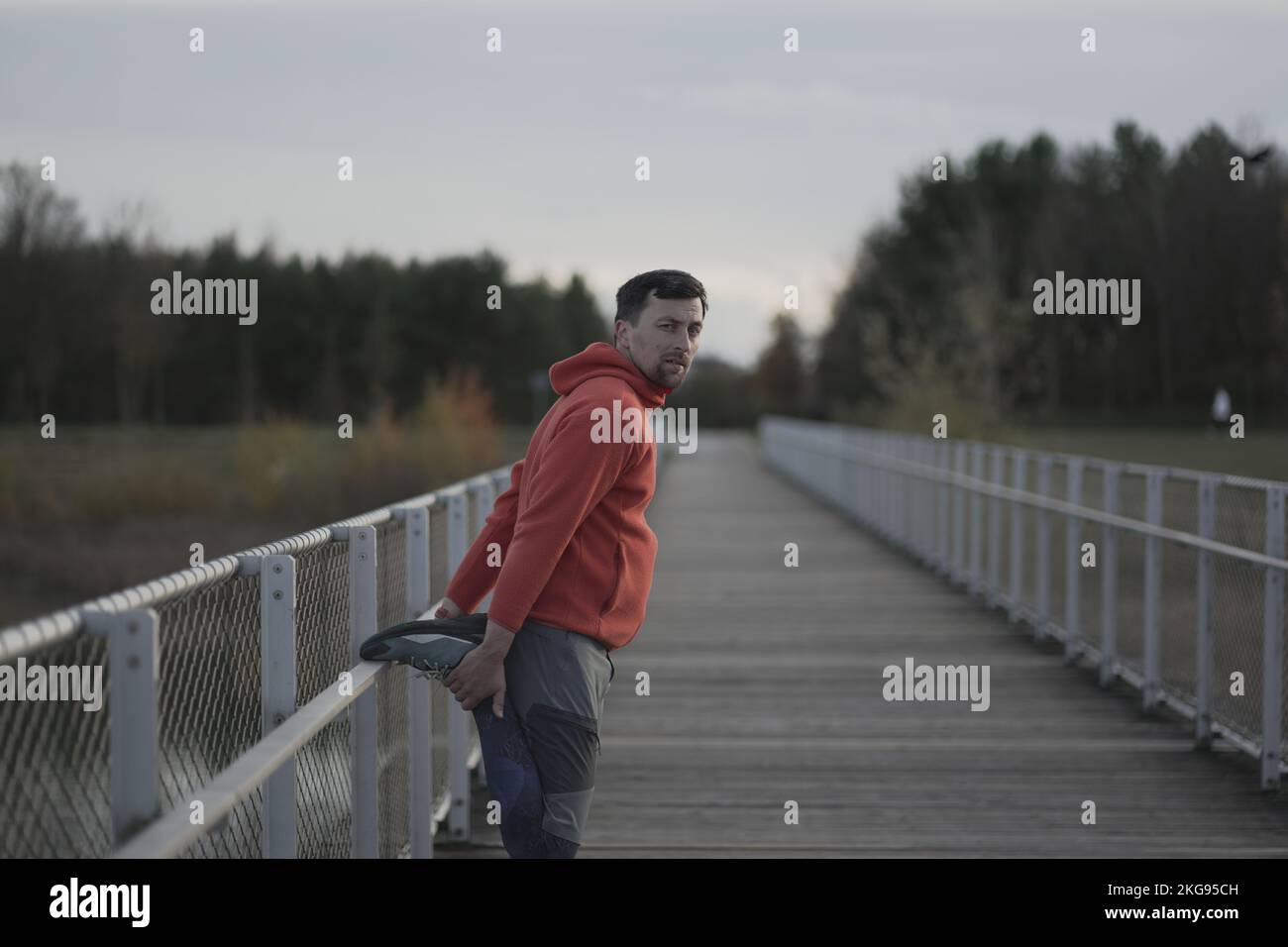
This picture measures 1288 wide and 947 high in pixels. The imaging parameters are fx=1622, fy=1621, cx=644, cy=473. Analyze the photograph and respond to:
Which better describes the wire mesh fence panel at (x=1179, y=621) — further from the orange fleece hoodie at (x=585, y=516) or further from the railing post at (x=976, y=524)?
the orange fleece hoodie at (x=585, y=516)

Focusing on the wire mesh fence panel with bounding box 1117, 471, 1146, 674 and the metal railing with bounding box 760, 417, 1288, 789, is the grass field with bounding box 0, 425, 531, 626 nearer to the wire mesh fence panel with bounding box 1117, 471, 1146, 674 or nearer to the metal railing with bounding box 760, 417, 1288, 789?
the metal railing with bounding box 760, 417, 1288, 789

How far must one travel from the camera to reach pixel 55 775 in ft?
7.72

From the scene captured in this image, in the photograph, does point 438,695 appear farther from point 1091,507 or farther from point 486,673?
point 1091,507

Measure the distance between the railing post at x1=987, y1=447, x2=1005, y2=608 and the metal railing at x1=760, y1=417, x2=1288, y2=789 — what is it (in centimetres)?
2

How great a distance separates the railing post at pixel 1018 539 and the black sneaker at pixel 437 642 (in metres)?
8.27

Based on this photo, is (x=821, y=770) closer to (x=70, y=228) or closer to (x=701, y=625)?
(x=701, y=625)

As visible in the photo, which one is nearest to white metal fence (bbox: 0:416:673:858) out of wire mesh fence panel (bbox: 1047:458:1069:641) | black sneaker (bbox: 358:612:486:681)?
black sneaker (bbox: 358:612:486:681)

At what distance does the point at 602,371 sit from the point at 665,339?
16 cm

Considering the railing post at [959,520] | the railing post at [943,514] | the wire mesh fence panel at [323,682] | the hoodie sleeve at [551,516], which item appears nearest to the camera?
the hoodie sleeve at [551,516]

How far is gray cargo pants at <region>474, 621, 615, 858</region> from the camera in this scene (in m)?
3.58

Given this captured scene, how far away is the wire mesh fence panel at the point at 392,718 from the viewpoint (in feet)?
15.7

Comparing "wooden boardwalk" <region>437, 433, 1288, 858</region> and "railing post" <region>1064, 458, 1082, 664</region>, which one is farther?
"railing post" <region>1064, 458, 1082, 664</region>

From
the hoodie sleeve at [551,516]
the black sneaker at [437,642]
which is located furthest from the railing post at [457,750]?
the hoodie sleeve at [551,516]

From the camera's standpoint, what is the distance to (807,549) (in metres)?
17.9
